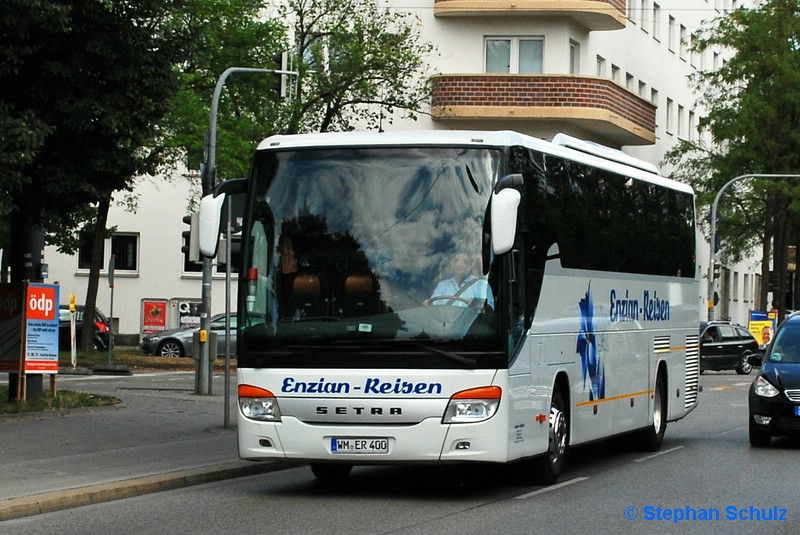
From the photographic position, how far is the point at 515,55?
160 feet

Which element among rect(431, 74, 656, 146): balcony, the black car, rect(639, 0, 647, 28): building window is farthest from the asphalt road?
rect(639, 0, 647, 28): building window

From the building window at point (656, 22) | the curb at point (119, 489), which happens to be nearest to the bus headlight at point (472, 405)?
the curb at point (119, 489)

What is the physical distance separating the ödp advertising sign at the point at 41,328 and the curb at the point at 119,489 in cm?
682

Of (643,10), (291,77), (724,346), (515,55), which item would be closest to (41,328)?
(291,77)

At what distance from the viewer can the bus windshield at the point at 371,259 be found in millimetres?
12969

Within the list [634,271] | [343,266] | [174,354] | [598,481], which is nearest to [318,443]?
[343,266]

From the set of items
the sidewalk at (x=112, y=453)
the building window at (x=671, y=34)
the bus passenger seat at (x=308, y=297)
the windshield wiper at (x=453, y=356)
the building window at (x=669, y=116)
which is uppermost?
the building window at (x=671, y=34)

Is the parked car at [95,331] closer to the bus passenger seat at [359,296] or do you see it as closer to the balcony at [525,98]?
the balcony at [525,98]

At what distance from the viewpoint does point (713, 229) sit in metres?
50.2

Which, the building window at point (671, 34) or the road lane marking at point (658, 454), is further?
the building window at point (671, 34)

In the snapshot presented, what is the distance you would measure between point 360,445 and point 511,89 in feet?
114

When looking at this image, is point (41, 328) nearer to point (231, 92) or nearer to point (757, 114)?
point (231, 92)

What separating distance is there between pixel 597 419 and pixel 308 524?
5.40 metres

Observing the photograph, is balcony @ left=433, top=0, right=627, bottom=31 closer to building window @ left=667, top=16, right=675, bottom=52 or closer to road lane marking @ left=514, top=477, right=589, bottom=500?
building window @ left=667, top=16, right=675, bottom=52
